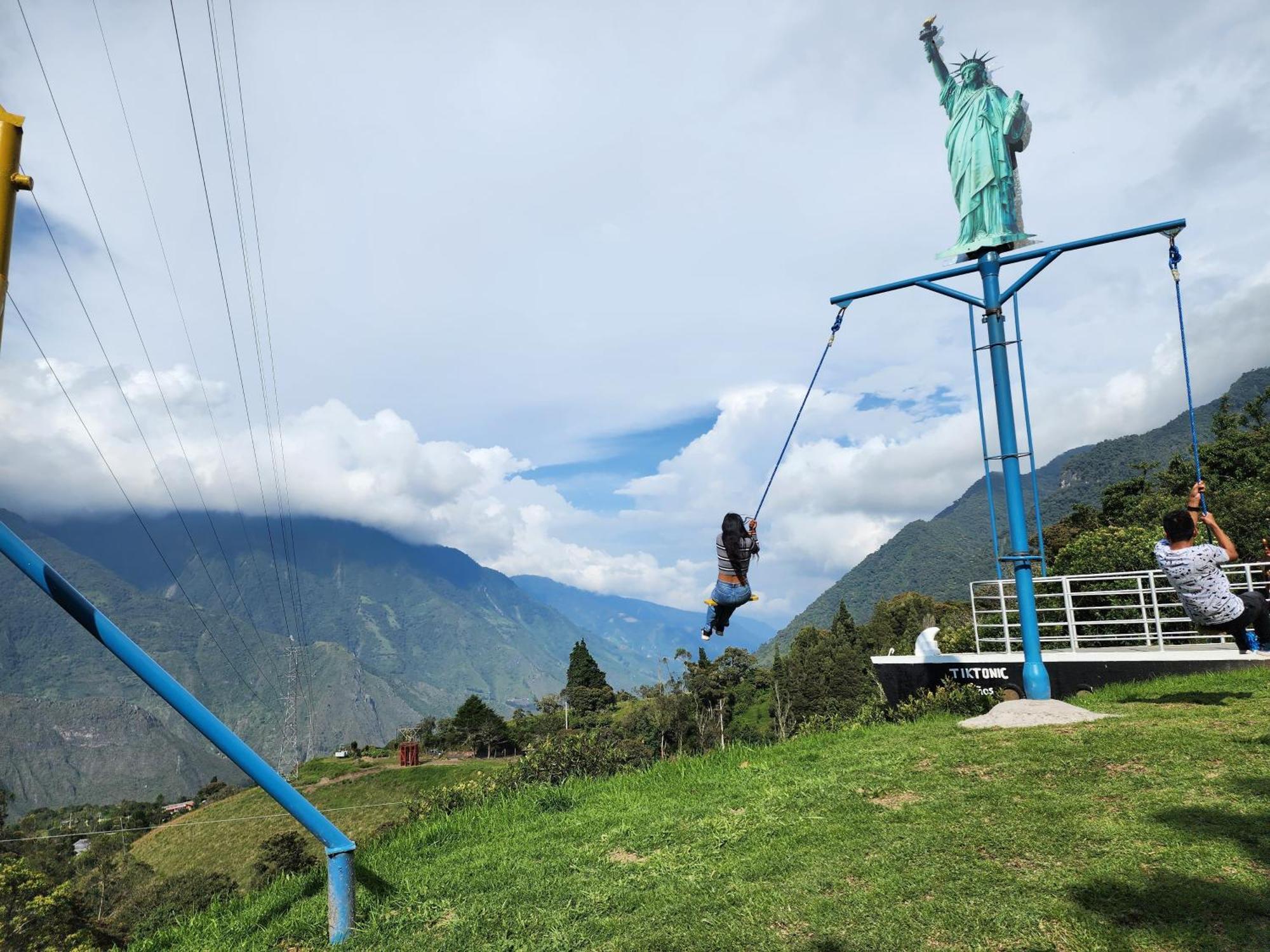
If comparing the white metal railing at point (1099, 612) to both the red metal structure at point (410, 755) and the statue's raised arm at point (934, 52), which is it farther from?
the red metal structure at point (410, 755)

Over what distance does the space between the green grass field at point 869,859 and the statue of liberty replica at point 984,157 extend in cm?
711

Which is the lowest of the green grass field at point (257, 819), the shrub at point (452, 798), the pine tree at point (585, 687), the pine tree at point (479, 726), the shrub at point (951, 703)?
the green grass field at point (257, 819)

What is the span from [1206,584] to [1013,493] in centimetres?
313

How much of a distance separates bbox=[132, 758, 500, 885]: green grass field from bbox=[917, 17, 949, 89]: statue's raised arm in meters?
A: 81.0

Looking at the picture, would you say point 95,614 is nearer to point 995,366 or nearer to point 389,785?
point 995,366

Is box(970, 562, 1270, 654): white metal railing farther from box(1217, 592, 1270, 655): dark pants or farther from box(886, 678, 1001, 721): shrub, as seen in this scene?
box(1217, 592, 1270, 655): dark pants

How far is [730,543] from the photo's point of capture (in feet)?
31.1

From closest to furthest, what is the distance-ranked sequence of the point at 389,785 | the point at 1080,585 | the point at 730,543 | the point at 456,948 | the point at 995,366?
the point at 456,948
the point at 730,543
the point at 995,366
the point at 1080,585
the point at 389,785

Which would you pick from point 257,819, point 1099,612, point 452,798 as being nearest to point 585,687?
point 257,819

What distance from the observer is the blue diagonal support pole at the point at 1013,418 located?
35.3 ft

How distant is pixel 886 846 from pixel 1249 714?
5.66 m

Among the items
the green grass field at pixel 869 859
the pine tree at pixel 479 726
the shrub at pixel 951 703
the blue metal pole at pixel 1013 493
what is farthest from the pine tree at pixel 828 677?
the green grass field at pixel 869 859

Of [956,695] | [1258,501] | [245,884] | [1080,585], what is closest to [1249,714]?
[956,695]

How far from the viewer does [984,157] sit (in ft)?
39.1
